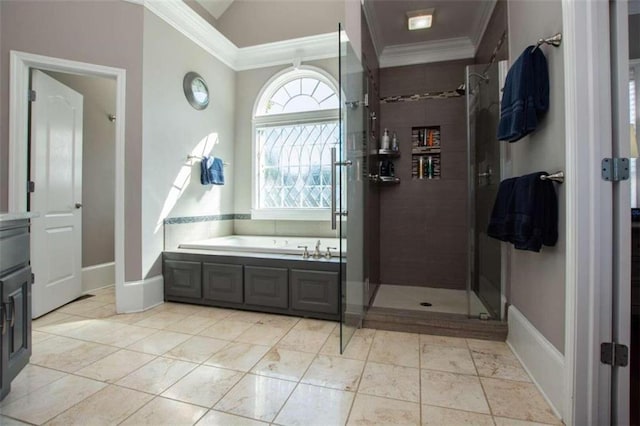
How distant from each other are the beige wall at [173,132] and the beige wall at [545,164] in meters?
2.91

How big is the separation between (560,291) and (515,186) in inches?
22.5

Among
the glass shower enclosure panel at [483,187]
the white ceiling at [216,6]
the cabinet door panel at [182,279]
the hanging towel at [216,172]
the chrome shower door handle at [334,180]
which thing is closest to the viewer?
the chrome shower door handle at [334,180]

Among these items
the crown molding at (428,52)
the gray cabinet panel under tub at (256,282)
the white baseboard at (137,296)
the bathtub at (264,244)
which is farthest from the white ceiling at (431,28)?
the white baseboard at (137,296)

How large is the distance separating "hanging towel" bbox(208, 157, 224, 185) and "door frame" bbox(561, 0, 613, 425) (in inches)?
123

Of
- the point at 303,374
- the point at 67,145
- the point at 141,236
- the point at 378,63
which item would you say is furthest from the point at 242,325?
the point at 378,63

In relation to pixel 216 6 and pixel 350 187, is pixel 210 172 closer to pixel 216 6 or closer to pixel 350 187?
pixel 350 187

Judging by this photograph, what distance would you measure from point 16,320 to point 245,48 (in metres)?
3.56

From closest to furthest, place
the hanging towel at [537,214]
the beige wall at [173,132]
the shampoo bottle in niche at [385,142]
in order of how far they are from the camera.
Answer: the hanging towel at [537,214] < the beige wall at [173,132] < the shampoo bottle in niche at [385,142]

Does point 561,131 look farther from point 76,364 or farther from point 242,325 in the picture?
point 76,364

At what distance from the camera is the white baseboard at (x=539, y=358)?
1408 mm

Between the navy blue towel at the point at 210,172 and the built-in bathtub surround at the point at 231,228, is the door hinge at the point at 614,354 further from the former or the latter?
the navy blue towel at the point at 210,172

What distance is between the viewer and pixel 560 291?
144 centimetres

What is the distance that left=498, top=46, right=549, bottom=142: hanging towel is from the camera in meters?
1.55

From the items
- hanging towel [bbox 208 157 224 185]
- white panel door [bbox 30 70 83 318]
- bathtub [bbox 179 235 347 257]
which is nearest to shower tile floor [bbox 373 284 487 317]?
bathtub [bbox 179 235 347 257]
